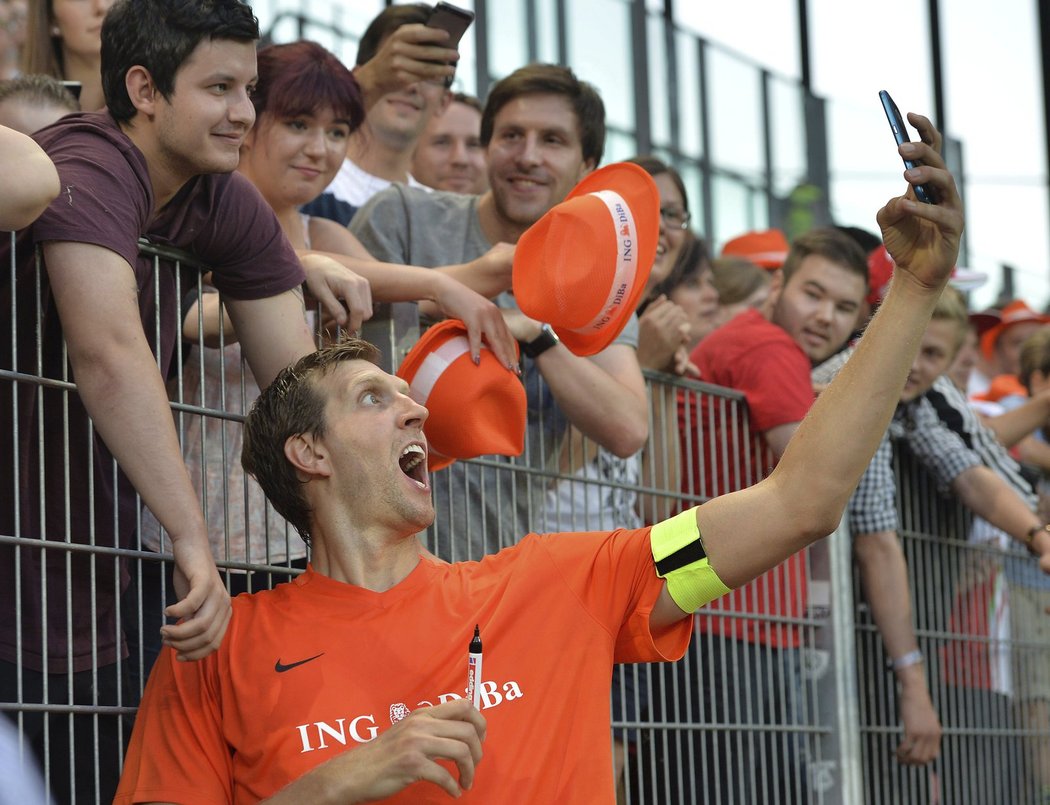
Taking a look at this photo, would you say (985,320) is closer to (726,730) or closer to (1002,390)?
(1002,390)

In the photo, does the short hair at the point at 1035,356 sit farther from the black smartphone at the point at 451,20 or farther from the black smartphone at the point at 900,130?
the black smartphone at the point at 900,130

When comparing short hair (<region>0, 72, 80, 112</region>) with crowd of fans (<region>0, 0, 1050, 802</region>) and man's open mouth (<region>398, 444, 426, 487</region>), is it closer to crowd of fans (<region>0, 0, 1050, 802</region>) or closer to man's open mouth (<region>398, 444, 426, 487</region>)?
crowd of fans (<region>0, 0, 1050, 802</region>)

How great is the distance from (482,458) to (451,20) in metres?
1.36

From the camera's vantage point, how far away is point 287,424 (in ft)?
10.1

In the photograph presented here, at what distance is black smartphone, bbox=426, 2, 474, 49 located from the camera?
173 inches

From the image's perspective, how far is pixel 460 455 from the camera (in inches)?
135

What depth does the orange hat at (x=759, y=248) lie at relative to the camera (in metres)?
7.91

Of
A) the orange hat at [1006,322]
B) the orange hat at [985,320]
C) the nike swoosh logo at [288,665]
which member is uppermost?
the orange hat at [985,320]

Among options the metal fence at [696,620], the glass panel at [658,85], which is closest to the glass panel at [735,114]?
Answer: the glass panel at [658,85]

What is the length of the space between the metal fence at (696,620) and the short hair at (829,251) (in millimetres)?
698

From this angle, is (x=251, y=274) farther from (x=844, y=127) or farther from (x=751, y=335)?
(x=844, y=127)

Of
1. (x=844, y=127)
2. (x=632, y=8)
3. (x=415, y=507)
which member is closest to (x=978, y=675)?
(x=415, y=507)

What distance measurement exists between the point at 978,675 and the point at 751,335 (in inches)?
64.1

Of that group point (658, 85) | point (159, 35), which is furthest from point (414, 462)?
point (658, 85)
